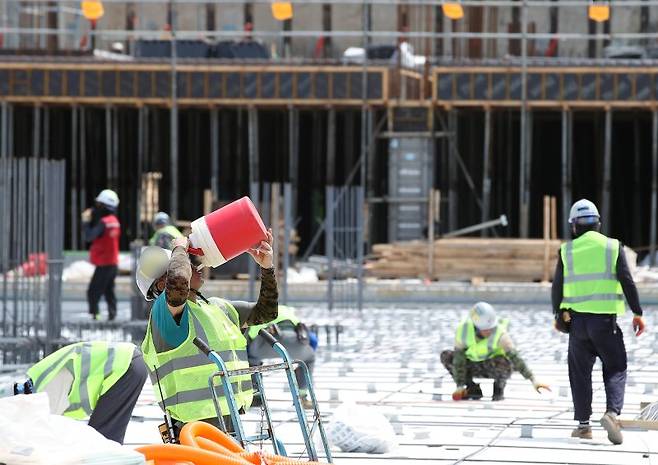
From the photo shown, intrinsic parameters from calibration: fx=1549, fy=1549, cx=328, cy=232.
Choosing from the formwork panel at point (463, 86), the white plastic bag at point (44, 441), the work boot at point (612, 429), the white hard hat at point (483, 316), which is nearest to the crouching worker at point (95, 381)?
the white plastic bag at point (44, 441)

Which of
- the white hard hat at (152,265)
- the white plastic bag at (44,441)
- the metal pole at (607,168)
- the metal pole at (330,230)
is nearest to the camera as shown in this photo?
the white plastic bag at (44,441)

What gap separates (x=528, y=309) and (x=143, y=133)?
10170 millimetres

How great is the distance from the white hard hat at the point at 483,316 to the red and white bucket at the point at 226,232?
16.0 ft

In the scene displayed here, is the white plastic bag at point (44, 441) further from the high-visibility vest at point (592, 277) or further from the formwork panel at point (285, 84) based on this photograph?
the formwork panel at point (285, 84)

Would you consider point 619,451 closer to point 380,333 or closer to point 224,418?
point 224,418

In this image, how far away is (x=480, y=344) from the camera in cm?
1193

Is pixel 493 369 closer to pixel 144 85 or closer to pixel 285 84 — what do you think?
pixel 285 84

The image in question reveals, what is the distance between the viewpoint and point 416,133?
98.2ft

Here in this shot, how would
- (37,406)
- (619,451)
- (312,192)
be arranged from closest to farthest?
1. (37,406)
2. (619,451)
3. (312,192)

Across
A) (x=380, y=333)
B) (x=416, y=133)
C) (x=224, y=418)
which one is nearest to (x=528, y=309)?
(x=380, y=333)

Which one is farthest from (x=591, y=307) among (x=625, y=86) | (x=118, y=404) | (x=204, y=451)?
(x=625, y=86)

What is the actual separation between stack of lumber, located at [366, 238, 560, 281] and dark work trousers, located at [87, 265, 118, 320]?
7750 mm

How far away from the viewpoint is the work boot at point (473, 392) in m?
12.2

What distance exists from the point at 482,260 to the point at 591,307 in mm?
15664
